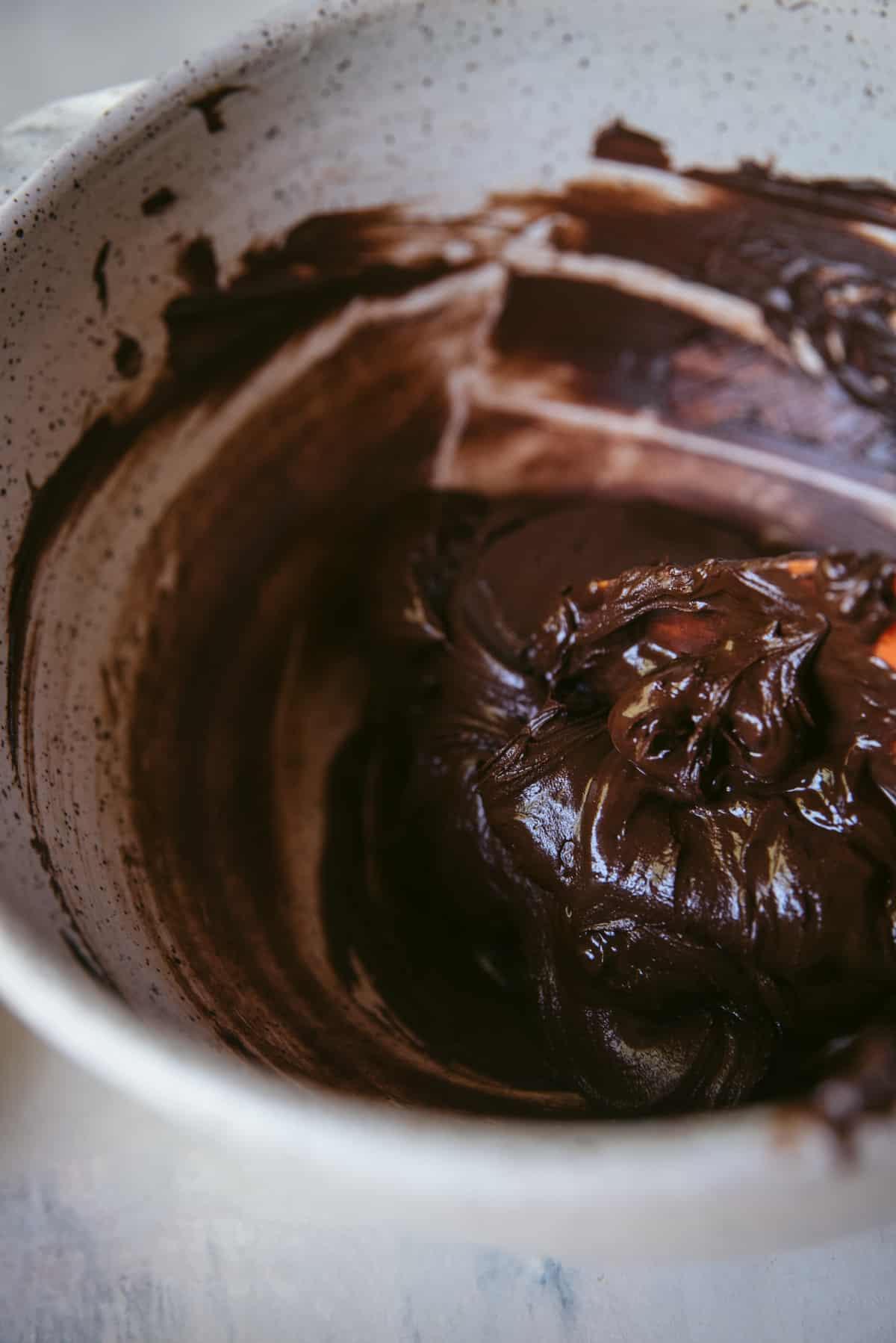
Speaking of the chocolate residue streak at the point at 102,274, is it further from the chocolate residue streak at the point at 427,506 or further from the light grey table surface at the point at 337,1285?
the light grey table surface at the point at 337,1285

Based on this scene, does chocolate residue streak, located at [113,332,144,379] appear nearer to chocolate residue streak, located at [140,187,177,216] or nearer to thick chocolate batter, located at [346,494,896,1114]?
chocolate residue streak, located at [140,187,177,216]

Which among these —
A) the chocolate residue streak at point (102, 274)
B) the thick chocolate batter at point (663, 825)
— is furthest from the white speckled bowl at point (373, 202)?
the thick chocolate batter at point (663, 825)

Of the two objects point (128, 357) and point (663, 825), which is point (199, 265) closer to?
point (128, 357)

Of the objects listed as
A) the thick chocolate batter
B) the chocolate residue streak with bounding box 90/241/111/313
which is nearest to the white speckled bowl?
the chocolate residue streak with bounding box 90/241/111/313

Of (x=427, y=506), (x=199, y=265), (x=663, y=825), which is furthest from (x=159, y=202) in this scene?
(x=663, y=825)

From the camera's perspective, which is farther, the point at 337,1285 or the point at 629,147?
the point at 629,147

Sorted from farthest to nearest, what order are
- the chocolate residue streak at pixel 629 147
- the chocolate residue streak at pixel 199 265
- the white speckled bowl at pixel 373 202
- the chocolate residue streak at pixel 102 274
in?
the chocolate residue streak at pixel 629 147
the chocolate residue streak at pixel 199 265
the chocolate residue streak at pixel 102 274
the white speckled bowl at pixel 373 202
